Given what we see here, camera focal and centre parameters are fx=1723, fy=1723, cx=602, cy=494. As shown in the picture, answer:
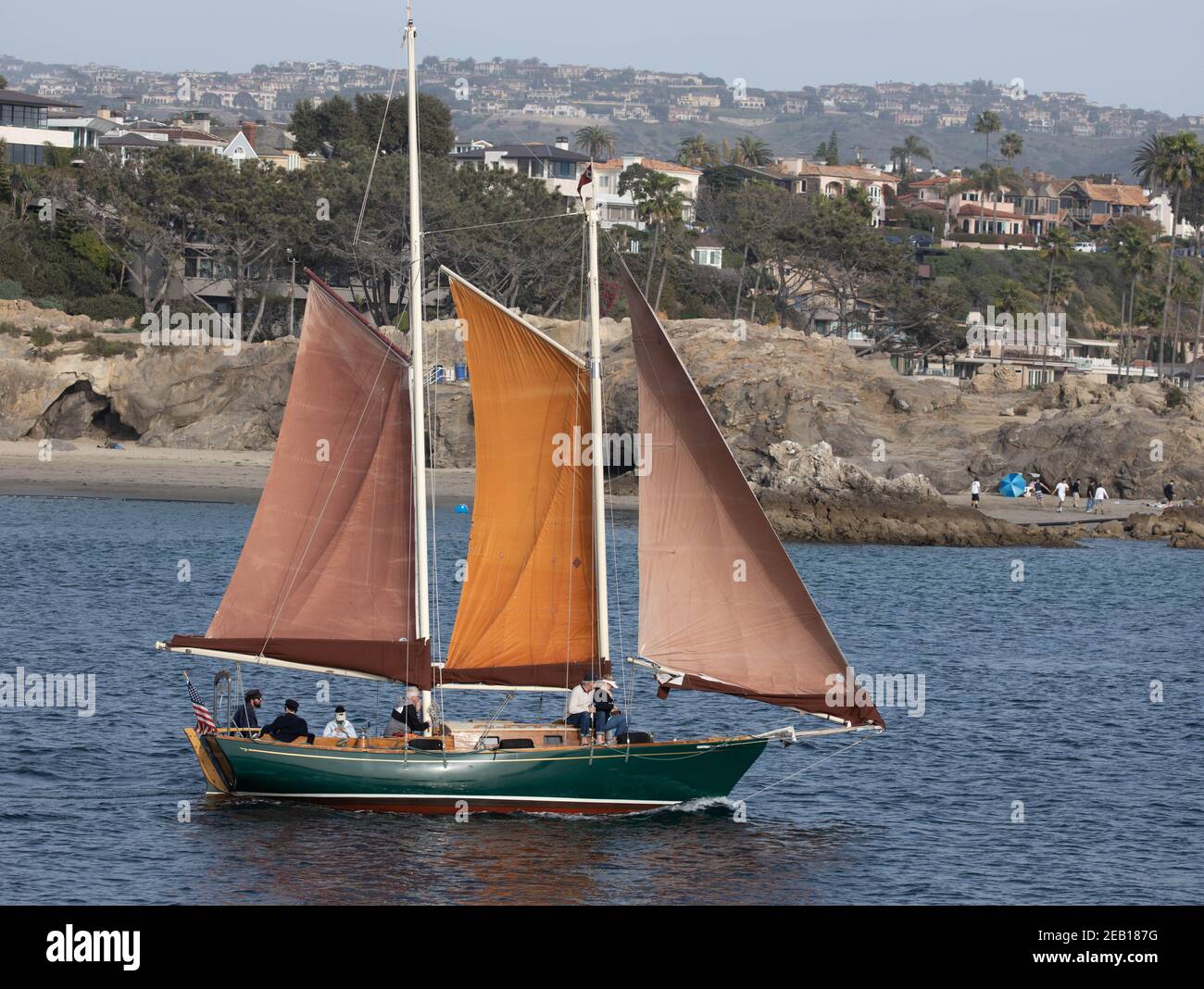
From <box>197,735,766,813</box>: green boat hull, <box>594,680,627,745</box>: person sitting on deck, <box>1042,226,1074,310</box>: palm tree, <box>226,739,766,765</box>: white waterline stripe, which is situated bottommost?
<box>197,735,766,813</box>: green boat hull

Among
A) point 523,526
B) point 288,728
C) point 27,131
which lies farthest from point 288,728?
point 27,131

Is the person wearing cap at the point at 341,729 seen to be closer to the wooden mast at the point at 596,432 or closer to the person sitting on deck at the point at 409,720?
the person sitting on deck at the point at 409,720

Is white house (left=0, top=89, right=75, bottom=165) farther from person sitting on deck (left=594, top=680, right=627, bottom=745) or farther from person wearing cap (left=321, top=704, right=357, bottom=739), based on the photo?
person sitting on deck (left=594, top=680, right=627, bottom=745)

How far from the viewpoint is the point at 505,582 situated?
31.7 m

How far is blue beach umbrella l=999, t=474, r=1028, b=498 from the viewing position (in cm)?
8862

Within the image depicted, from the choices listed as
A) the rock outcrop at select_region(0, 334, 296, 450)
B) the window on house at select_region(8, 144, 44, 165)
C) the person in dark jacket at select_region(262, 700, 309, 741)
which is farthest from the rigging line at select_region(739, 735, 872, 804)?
the window on house at select_region(8, 144, 44, 165)

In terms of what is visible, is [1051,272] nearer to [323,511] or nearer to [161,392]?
[161,392]

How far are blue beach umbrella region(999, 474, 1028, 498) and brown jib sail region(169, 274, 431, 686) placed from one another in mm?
61599

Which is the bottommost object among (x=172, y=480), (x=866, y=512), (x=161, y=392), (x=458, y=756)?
(x=866, y=512)

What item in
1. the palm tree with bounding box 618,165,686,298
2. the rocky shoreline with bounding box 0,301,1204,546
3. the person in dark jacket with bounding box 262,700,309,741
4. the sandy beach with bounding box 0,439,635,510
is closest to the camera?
the person in dark jacket with bounding box 262,700,309,741

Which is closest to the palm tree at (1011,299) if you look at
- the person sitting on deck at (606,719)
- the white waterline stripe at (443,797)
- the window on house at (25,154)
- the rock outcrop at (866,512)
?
the rock outcrop at (866,512)

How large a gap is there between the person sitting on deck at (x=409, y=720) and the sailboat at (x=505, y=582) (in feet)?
1.10

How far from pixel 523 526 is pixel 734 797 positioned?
704cm
